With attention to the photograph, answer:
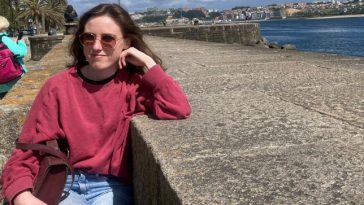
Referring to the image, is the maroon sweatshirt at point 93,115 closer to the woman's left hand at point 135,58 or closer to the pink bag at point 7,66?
the woman's left hand at point 135,58

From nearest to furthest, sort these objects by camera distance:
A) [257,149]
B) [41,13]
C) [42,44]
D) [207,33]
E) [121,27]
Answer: [257,149], [121,27], [42,44], [207,33], [41,13]

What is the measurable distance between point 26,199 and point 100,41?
0.84 m

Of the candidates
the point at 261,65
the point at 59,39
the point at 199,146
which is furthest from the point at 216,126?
the point at 59,39

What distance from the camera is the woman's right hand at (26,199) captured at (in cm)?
197

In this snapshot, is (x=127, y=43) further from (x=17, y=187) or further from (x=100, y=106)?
(x=17, y=187)

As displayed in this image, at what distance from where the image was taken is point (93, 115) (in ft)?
7.52

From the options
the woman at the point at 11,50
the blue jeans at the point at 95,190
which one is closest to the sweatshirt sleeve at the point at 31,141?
the blue jeans at the point at 95,190

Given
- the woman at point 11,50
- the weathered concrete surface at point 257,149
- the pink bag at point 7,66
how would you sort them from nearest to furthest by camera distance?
1. the weathered concrete surface at point 257,149
2. the pink bag at point 7,66
3. the woman at point 11,50

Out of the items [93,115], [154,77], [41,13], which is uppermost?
[41,13]

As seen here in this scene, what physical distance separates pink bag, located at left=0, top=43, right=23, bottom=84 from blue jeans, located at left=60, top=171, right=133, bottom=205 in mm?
3344

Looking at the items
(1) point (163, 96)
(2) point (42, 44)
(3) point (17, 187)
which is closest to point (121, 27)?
(1) point (163, 96)

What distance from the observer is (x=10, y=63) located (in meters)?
5.23

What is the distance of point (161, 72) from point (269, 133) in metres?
0.66

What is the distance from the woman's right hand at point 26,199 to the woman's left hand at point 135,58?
82 cm
